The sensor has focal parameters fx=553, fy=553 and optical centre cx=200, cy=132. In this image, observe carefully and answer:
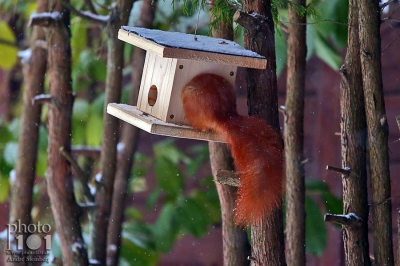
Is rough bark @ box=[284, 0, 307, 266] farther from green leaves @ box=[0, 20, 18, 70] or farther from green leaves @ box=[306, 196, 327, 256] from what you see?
green leaves @ box=[0, 20, 18, 70]

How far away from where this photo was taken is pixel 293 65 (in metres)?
1.75

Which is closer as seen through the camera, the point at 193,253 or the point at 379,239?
the point at 379,239

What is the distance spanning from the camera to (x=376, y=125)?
1200 millimetres

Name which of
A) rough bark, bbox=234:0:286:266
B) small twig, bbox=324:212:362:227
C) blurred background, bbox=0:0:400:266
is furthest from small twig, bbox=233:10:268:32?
blurred background, bbox=0:0:400:266

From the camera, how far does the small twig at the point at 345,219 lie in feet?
3.85

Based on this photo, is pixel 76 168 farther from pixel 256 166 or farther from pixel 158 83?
pixel 256 166

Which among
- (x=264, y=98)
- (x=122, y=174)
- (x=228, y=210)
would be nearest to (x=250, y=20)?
(x=264, y=98)

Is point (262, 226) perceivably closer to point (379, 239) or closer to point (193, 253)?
point (379, 239)

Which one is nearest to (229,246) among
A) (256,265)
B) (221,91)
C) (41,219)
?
(256,265)

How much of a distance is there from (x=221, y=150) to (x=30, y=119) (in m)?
1.02

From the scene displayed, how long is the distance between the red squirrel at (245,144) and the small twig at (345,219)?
133mm

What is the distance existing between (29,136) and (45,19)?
0.51m

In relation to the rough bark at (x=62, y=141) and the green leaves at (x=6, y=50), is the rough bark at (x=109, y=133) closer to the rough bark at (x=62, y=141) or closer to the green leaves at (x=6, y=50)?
the rough bark at (x=62, y=141)

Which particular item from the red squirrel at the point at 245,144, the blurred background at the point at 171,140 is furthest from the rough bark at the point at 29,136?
the red squirrel at the point at 245,144
